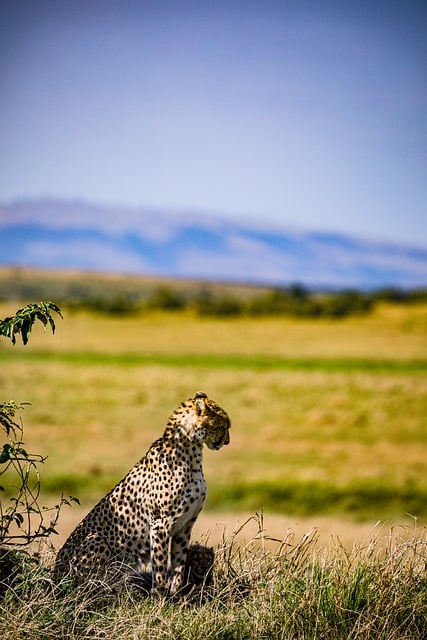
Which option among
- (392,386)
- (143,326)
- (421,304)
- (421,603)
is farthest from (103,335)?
(421,603)

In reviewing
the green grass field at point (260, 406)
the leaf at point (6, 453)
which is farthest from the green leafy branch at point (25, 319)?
the green grass field at point (260, 406)

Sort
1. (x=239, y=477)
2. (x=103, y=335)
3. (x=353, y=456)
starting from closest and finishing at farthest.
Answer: (x=239, y=477)
(x=353, y=456)
(x=103, y=335)

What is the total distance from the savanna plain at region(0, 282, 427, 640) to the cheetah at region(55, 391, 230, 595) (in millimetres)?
241

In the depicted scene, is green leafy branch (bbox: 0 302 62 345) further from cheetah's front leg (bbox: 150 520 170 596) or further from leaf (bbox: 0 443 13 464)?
cheetah's front leg (bbox: 150 520 170 596)

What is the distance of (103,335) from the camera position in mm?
57156

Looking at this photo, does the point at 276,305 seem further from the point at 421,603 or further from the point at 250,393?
the point at 421,603

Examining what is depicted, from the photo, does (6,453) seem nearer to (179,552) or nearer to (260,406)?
(179,552)

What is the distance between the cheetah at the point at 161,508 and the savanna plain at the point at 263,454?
241 mm

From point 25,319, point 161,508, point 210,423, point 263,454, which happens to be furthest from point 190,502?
point 263,454

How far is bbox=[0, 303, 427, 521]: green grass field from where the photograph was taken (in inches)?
904

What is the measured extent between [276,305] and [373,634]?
2473 inches

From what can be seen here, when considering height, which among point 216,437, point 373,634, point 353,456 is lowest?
point 353,456

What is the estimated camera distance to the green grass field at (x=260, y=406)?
23.0 meters

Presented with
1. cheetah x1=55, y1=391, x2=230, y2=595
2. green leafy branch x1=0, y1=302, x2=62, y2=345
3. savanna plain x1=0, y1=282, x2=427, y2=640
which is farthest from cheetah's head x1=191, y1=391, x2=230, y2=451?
green leafy branch x1=0, y1=302, x2=62, y2=345
